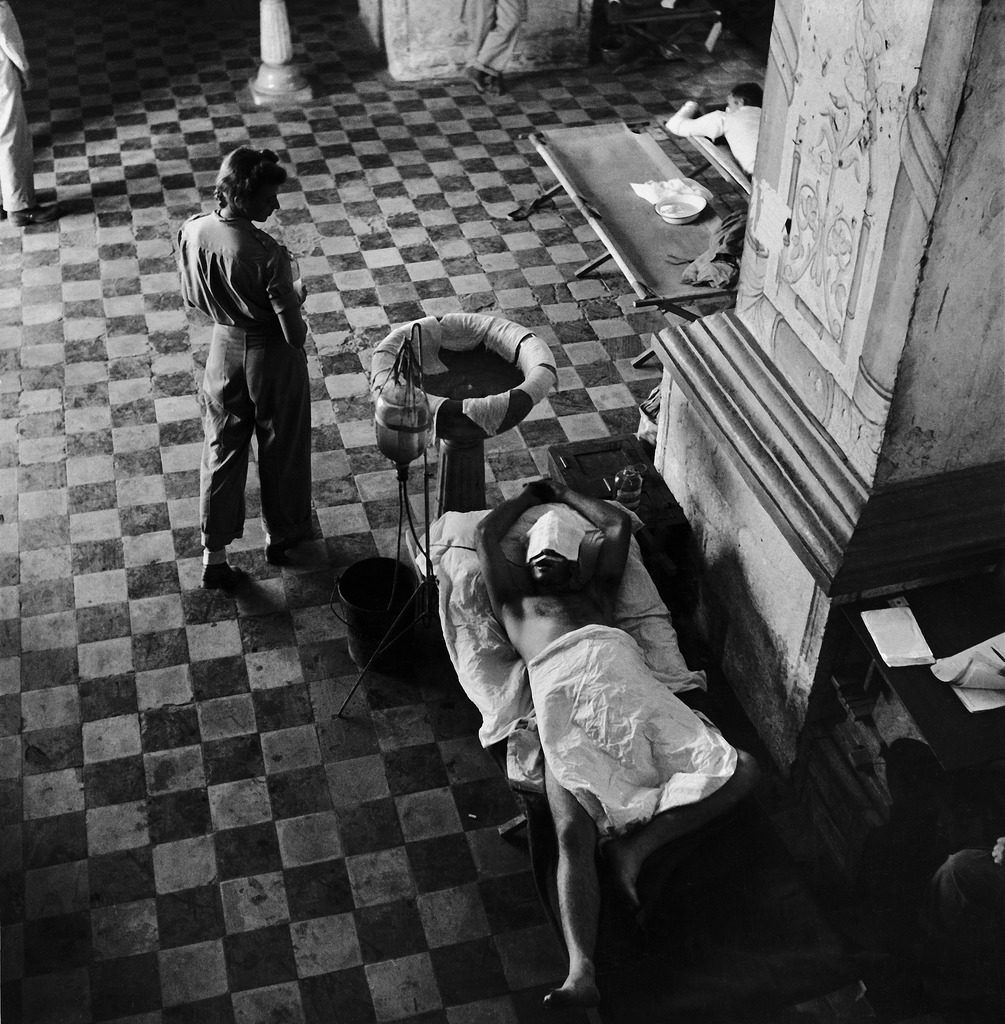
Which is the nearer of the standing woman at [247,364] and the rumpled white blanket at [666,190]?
the standing woman at [247,364]

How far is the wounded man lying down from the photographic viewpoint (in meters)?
4.18

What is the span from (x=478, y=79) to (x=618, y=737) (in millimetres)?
7336

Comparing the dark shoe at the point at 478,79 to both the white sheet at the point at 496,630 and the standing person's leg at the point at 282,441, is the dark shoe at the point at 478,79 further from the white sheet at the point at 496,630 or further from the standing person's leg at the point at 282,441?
the white sheet at the point at 496,630

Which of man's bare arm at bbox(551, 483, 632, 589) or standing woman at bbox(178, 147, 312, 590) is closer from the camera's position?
standing woman at bbox(178, 147, 312, 590)

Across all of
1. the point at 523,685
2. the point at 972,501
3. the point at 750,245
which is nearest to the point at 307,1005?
the point at 523,685

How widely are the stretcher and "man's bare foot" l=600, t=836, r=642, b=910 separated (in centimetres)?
312

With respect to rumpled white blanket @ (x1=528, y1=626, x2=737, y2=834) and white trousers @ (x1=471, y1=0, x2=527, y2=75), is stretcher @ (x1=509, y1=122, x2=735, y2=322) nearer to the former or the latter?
rumpled white blanket @ (x1=528, y1=626, x2=737, y2=834)

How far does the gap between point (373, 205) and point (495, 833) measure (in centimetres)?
517

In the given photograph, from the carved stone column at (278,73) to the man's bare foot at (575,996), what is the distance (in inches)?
313

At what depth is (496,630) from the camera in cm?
506

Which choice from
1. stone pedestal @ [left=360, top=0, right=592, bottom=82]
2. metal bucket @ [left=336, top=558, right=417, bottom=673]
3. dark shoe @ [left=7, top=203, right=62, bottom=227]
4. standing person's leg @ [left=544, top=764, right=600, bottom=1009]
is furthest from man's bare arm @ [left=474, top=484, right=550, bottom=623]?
stone pedestal @ [left=360, top=0, right=592, bottom=82]

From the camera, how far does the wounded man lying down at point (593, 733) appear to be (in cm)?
418

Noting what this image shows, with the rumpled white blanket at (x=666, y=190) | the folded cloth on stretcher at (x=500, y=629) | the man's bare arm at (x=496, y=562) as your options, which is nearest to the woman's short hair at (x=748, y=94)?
the rumpled white blanket at (x=666, y=190)

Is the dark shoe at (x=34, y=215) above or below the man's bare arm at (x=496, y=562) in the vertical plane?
below
